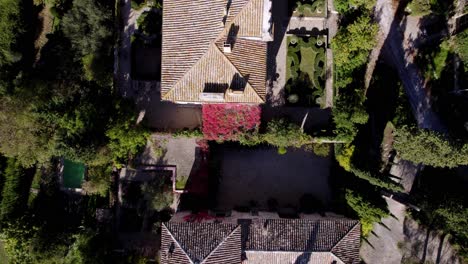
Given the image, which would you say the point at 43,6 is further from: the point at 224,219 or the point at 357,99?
the point at 357,99

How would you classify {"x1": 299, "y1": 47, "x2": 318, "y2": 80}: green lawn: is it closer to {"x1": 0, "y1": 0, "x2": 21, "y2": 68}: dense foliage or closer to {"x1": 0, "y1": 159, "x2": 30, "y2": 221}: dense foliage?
→ {"x1": 0, "y1": 0, "x2": 21, "y2": 68}: dense foliage

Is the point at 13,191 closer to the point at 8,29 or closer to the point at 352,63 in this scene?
the point at 8,29

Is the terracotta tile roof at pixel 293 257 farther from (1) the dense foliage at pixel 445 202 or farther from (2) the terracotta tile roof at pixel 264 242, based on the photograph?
(1) the dense foliage at pixel 445 202

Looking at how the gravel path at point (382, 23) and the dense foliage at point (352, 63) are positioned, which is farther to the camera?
the gravel path at point (382, 23)

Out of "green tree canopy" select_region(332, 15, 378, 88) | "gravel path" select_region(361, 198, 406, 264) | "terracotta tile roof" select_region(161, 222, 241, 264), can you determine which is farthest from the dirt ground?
"gravel path" select_region(361, 198, 406, 264)

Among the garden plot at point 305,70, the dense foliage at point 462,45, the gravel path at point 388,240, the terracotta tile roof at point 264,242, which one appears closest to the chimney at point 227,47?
the garden plot at point 305,70

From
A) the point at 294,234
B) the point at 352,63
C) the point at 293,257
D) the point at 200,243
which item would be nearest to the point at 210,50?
the point at 352,63

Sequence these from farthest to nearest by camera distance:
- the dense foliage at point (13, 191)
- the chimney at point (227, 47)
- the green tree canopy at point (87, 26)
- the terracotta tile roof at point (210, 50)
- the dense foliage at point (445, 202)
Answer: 1. the dense foliage at point (13, 191)
2. the green tree canopy at point (87, 26)
3. the dense foliage at point (445, 202)
4. the terracotta tile roof at point (210, 50)
5. the chimney at point (227, 47)
